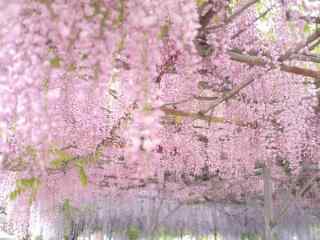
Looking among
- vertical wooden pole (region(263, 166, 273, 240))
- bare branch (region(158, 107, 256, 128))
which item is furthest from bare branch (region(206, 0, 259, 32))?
vertical wooden pole (region(263, 166, 273, 240))

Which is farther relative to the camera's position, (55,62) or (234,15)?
(234,15)

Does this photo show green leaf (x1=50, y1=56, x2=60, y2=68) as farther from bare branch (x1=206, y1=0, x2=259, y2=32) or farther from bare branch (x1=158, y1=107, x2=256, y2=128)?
bare branch (x1=158, y1=107, x2=256, y2=128)

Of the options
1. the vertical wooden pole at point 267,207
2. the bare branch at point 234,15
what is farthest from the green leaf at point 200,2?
the vertical wooden pole at point 267,207

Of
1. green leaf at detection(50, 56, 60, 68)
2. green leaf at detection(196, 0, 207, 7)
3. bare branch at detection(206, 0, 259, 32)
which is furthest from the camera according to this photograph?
bare branch at detection(206, 0, 259, 32)

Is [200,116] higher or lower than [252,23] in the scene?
lower

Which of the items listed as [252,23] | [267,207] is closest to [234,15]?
[252,23]

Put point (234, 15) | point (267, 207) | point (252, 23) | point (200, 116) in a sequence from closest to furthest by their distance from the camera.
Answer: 1. point (234, 15)
2. point (252, 23)
3. point (200, 116)
4. point (267, 207)

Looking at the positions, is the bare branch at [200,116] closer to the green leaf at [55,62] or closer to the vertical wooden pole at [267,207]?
the vertical wooden pole at [267,207]

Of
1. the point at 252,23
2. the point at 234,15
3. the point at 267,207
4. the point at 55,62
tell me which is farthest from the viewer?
the point at 267,207

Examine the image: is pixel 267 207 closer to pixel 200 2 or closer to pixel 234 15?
pixel 234 15

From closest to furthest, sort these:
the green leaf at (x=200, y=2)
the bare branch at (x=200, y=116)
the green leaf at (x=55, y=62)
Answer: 1. the green leaf at (x=55, y=62)
2. the green leaf at (x=200, y=2)
3. the bare branch at (x=200, y=116)

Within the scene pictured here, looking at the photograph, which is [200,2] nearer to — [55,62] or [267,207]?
[55,62]

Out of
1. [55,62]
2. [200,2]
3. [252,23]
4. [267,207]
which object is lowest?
[267,207]

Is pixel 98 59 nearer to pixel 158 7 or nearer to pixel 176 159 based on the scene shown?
pixel 158 7
